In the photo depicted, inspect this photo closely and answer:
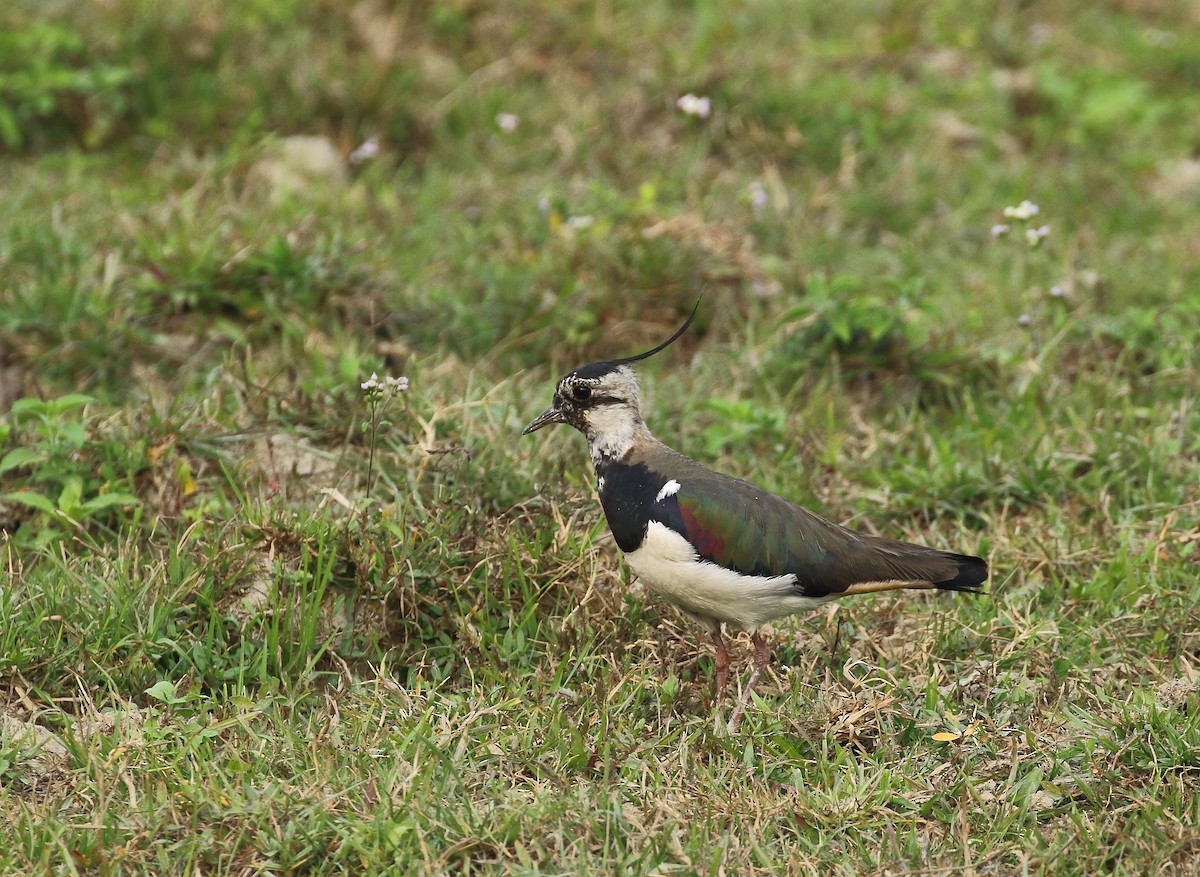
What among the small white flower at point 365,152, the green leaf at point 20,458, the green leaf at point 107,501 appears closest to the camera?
the green leaf at point 107,501

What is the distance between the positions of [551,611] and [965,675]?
1.28m

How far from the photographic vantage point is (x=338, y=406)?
534cm

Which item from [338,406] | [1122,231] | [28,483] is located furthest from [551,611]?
[1122,231]

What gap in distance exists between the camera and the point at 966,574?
4449mm

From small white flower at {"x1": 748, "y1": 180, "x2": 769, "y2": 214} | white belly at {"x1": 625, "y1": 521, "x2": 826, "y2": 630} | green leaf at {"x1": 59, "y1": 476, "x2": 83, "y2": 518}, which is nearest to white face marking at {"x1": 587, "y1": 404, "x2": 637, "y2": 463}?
white belly at {"x1": 625, "y1": 521, "x2": 826, "y2": 630}

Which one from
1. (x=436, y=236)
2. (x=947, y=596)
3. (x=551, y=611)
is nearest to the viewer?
(x=551, y=611)

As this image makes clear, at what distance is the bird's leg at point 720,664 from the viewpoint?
444 cm

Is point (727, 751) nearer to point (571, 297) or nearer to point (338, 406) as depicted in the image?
point (338, 406)

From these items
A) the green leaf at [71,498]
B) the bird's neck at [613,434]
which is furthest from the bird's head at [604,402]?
the green leaf at [71,498]

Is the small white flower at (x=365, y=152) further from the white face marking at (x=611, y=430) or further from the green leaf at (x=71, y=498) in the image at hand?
the white face marking at (x=611, y=430)

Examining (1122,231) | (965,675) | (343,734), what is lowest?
(1122,231)

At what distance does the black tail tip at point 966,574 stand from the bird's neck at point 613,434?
3.35 ft

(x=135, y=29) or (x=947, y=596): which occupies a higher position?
(x=135, y=29)

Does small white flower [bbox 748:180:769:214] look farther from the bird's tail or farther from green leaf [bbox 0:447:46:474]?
green leaf [bbox 0:447:46:474]
